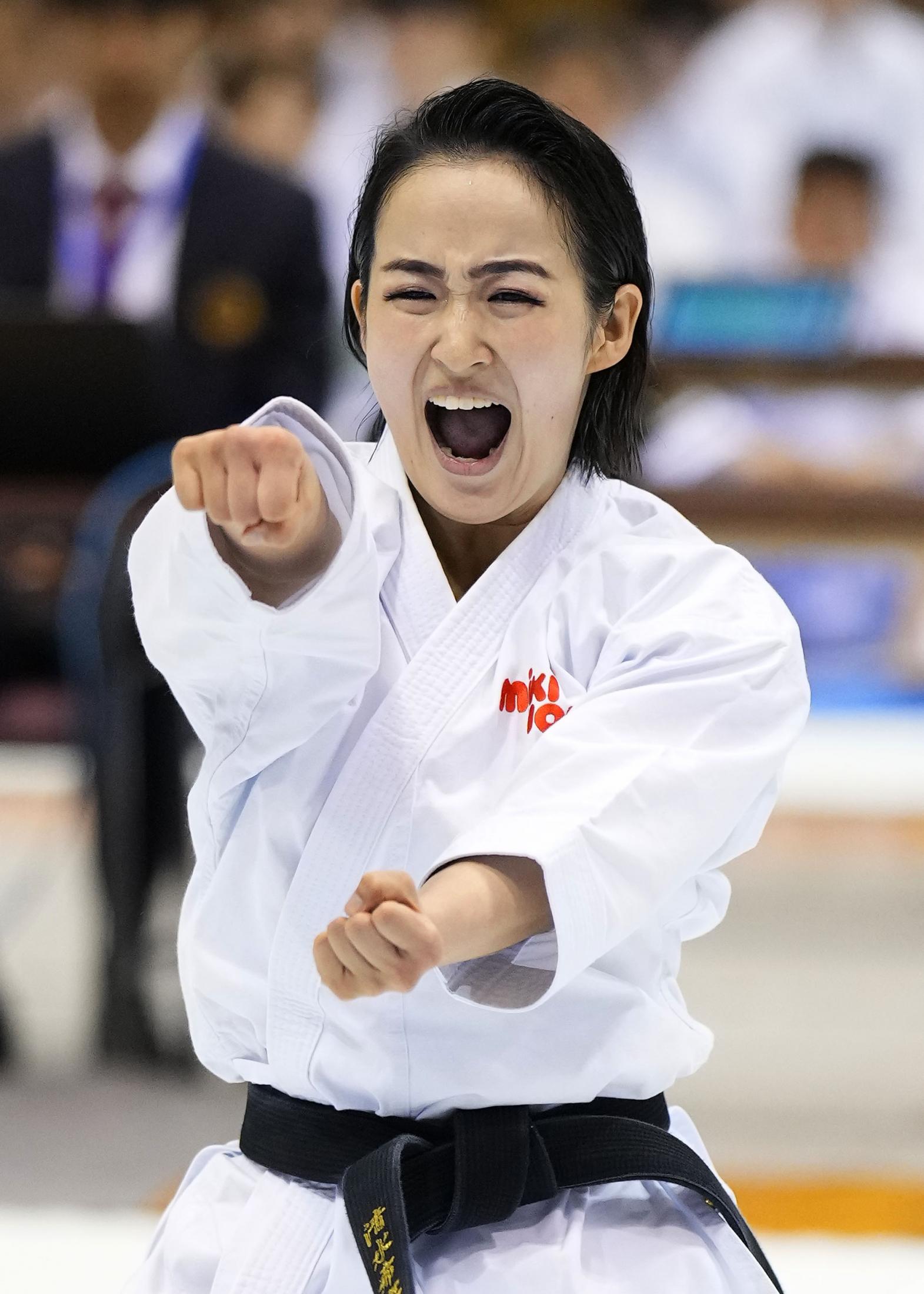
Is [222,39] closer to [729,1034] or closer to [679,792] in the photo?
[729,1034]

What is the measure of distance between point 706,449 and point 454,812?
347 cm

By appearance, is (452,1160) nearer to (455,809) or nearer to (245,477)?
(455,809)

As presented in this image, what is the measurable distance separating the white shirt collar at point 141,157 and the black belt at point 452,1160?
10.4ft

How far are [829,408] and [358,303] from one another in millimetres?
4175

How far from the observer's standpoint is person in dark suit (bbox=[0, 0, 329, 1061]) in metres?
3.17

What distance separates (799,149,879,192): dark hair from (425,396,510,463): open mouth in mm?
5589

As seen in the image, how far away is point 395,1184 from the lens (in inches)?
48.4

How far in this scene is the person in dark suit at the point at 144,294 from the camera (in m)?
3.17

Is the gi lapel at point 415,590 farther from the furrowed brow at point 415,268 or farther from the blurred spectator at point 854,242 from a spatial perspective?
the blurred spectator at point 854,242

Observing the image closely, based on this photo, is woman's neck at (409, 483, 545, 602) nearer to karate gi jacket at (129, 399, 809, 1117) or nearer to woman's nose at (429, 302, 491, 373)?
karate gi jacket at (129, 399, 809, 1117)

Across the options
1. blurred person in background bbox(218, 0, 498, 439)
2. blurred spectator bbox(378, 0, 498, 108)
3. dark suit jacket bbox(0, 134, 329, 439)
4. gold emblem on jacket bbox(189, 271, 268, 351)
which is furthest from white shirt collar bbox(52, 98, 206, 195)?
blurred spectator bbox(378, 0, 498, 108)

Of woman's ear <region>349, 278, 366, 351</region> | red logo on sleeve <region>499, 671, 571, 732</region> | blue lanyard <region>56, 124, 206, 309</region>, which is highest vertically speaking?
blue lanyard <region>56, 124, 206, 309</region>

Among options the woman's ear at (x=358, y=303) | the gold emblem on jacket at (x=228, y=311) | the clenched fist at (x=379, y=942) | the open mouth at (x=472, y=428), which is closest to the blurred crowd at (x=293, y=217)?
the gold emblem on jacket at (x=228, y=311)

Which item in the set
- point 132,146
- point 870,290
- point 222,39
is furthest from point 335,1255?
point 222,39
